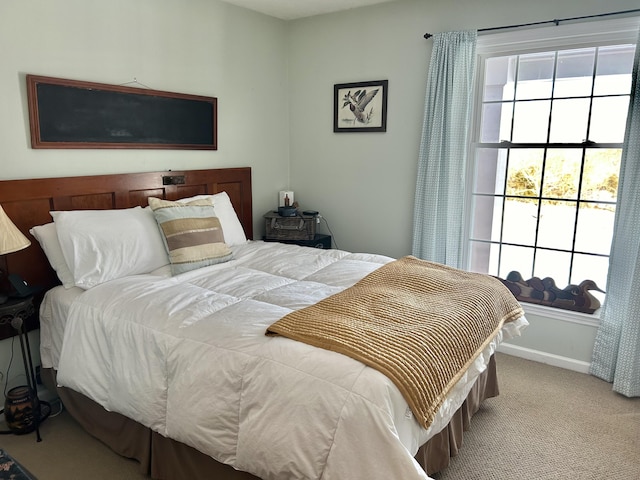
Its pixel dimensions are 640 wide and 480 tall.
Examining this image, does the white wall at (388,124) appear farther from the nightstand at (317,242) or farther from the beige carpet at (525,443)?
the beige carpet at (525,443)

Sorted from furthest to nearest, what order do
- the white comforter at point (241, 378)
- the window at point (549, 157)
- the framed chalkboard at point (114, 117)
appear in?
the window at point (549, 157) < the framed chalkboard at point (114, 117) < the white comforter at point (241, 378)

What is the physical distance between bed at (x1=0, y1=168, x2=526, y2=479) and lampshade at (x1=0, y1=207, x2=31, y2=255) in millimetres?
242

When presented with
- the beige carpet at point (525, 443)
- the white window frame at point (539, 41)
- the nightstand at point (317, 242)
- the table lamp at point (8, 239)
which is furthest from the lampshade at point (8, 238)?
the white window frame at point (539, 41)

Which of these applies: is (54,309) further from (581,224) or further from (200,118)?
(581,224)

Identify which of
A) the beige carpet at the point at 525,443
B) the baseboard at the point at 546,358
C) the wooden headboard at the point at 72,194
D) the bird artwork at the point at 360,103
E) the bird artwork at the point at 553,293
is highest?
the bird artwork at the point at 360,103

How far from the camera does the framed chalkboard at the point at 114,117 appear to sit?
2.56 meters

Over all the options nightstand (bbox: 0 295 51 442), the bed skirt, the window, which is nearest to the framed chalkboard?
nightstand (bbox: 0 295 51 442)

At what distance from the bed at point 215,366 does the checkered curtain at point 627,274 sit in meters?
0.85

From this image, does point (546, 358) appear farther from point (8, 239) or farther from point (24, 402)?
point (8, 239)

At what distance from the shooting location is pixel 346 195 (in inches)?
160

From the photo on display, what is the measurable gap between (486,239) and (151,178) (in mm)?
2476

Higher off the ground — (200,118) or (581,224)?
(200,118)

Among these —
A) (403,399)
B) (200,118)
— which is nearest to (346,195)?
(200,118)

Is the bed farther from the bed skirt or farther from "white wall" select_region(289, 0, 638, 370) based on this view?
"white wall" select_region(289, 0, 638, 370)
